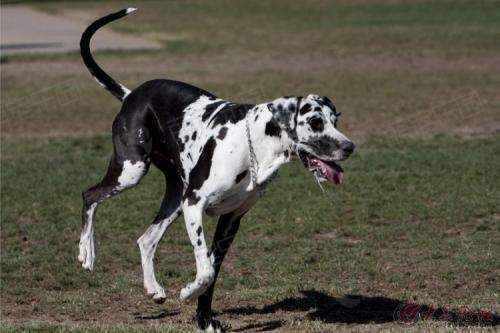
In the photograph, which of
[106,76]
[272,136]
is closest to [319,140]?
[272,136]

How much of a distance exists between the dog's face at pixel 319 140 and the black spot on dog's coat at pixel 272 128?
0.51 feet

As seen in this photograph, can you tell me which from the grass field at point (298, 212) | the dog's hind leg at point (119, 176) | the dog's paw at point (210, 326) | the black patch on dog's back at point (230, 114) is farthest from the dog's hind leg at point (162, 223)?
the black patch on dog's back at point (230, 114)

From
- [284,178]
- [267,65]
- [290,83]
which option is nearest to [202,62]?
[267,65]

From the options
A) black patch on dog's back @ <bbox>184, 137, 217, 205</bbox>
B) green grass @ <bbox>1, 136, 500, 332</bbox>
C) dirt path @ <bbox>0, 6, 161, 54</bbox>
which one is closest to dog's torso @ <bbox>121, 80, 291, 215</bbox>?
black patch on dog's back @ <bbox>184, 137, 217, 205</bbox>

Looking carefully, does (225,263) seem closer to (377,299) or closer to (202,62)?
(377,299)

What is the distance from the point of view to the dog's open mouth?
7043mm

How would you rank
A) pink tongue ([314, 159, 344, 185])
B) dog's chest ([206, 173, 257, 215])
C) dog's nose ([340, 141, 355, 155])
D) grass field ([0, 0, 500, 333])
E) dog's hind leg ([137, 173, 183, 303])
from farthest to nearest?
grass field ([0, 0, 500, 333]) → dog's hind leg ([137, 173, 183, 303]) → dog's chest ([206, 173, 257, 215]) → pink tongue ([314, 159, 344, 185]) → dog's nose ([340, 141, 355, 155])

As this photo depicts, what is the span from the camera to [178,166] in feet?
26.1

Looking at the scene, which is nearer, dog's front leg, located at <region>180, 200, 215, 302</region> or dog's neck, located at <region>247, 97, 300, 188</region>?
dog's neck, located at <region>247, 97, 300, 188</region>

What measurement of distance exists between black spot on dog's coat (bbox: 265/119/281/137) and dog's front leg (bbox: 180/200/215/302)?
27.6 inches

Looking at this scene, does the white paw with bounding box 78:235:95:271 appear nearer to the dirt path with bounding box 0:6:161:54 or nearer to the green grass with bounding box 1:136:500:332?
the green grass with bounding box 1:136:500:332

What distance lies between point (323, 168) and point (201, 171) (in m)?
0.88

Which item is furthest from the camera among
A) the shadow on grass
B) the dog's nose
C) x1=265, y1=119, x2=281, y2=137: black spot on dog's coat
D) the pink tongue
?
the shadow on grass

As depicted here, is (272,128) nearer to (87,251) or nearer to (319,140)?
(319,140)
